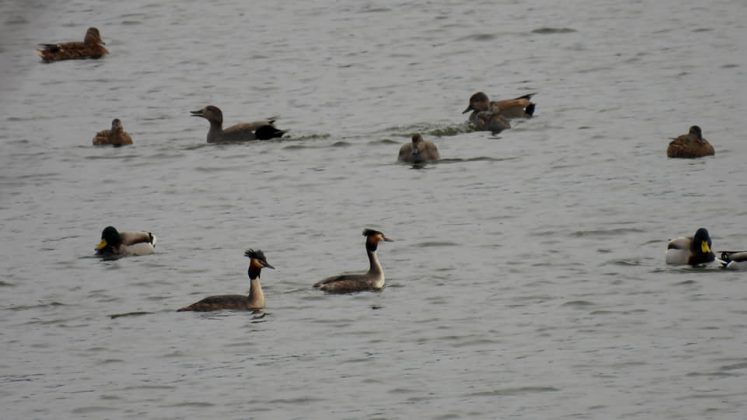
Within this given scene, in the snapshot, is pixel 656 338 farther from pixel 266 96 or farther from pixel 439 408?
pixel 266 96

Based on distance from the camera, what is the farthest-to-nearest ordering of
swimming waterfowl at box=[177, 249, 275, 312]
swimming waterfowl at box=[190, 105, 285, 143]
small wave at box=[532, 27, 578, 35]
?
small wave at box=[532, 27, 578, 35] → swimming waterfowl at box=[190, 105, 285, 143] → swimming waterfowl at box=[177, 249, 275, 312]

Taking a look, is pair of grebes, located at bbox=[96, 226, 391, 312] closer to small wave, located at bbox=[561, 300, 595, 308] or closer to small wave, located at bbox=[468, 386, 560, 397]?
small wave, located at bbox=[561, 300, 595, 308]

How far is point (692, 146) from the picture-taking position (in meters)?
24.0

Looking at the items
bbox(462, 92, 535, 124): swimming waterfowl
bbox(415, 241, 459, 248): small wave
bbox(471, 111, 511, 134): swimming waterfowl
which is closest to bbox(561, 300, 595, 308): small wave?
bbox(415, 241, 459, 248): small wave

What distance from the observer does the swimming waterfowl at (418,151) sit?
82.2 feet

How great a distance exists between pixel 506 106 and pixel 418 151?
457cm

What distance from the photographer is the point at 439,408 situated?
12398 millimetres

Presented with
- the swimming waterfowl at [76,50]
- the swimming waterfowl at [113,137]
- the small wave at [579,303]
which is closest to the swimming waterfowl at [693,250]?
the small wave at [579,303]

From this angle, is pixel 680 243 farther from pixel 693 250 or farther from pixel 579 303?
pixel 579 303

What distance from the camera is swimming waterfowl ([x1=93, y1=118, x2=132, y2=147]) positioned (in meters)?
28.2

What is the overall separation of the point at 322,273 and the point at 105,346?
12.7 feet

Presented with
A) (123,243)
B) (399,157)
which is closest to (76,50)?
(399,157)

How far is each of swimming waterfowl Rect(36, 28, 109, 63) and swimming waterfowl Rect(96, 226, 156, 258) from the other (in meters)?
19.3

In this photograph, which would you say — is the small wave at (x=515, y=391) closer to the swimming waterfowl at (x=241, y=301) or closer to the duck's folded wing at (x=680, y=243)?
the swimming waterfowl at (x=241, y=301)
